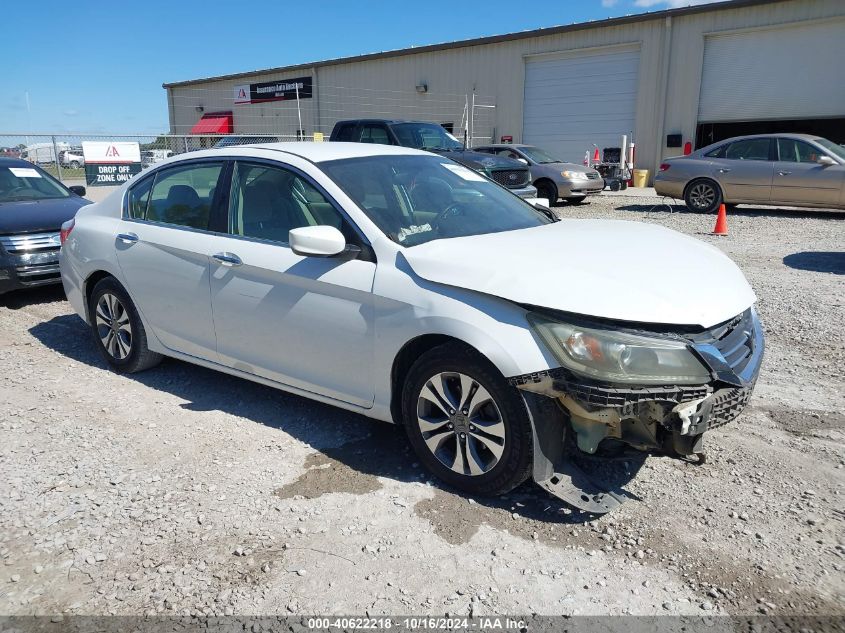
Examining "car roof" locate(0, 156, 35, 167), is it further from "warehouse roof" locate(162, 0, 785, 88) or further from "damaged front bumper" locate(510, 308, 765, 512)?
"warehouse roof" locate(162, 0, 785, 88)

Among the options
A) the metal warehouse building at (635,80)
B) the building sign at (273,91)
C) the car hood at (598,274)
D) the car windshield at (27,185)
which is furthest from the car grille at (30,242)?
the building sign at (273,91)

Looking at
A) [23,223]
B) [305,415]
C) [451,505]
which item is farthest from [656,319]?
[23,223]

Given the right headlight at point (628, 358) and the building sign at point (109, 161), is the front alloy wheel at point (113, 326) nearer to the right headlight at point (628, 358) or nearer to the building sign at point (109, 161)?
the right headlight at point (628, 358)

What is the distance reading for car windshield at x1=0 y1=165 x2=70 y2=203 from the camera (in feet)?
27.0

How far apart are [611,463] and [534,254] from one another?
48.0 inches

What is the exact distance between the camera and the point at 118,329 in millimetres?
5031

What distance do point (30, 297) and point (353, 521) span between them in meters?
6.45

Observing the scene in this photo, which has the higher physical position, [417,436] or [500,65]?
[500,65]

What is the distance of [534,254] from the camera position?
332 centimetres

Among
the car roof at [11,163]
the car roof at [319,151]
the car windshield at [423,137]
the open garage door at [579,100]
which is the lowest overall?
the car roof at [11,163]

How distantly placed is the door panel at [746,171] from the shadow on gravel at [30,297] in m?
12.0

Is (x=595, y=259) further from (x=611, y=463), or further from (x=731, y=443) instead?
(x=731, y=443)

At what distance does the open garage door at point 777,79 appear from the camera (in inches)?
757

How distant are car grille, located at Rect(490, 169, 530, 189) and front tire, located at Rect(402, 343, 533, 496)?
1041 centimetres
